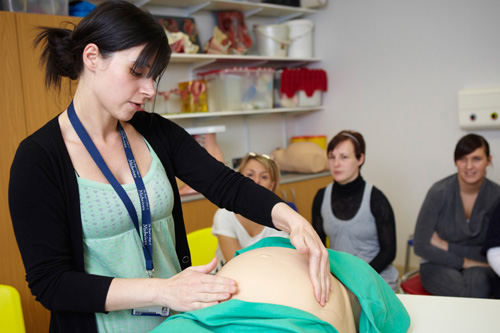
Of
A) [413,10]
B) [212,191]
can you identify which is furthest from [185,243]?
[413,10]

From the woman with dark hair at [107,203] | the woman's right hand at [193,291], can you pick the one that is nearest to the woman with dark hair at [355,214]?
the woman with dark hair at [107,203]

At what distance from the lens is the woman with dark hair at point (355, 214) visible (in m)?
2.25

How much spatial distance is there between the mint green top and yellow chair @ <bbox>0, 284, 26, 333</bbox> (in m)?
0.50

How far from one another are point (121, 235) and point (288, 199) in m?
2.45

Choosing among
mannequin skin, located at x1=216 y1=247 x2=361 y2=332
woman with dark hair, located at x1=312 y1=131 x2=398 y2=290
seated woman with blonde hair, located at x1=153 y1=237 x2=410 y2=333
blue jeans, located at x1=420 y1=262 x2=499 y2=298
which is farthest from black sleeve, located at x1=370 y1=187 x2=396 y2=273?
mannequin skin, located at x1=216 y1=247 x2=361 y2=332

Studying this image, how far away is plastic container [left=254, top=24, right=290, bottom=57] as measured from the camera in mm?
3629

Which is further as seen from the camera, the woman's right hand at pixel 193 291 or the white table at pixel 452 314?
the white table at pixel 452 314

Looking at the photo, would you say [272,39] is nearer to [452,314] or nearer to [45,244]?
[452,314]

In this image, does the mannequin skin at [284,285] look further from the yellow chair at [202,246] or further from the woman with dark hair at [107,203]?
the yellow chair at [202,246]

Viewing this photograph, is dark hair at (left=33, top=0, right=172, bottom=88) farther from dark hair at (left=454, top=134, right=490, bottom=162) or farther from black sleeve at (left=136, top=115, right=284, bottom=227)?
dark hair at (left=454, top=134, right=490, bottom=162)

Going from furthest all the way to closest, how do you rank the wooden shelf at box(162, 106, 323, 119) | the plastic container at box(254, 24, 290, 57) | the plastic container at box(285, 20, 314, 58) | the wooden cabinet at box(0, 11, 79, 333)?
the plastic container at box(285, 20, 314, 58) < the plastic container at box(254, 24, 290, 57) < the wooden shelf at box(162, 106, 323, 119) < the wooden cabinet at box(0, 11, 79, 333)

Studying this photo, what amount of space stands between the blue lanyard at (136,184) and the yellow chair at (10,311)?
0.57 m

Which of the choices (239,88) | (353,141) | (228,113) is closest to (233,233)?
(353,141)

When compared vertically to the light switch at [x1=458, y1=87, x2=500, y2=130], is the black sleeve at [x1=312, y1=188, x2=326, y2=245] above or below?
below
